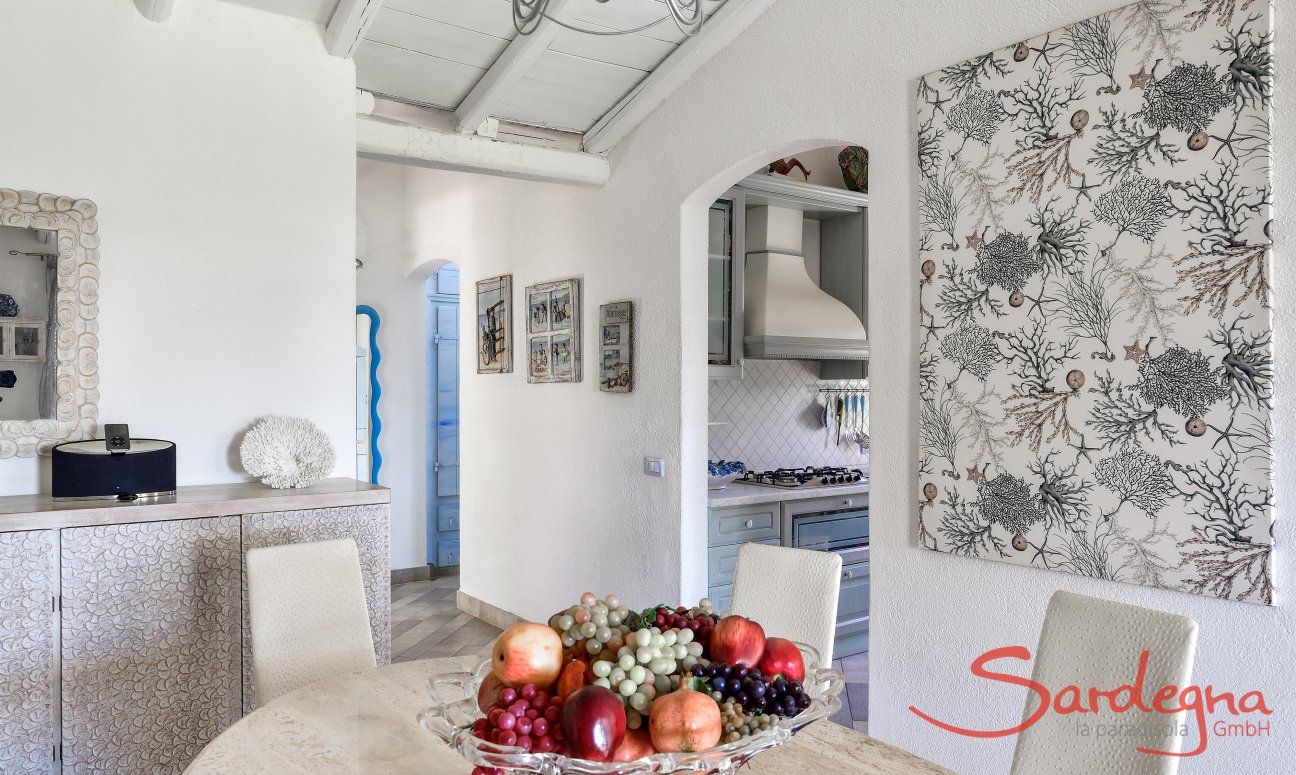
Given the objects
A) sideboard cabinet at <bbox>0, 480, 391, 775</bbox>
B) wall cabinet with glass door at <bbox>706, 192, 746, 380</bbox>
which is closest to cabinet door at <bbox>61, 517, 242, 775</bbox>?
sideboard cabinet at <bbox>0, 480, 391, 775</bbox>

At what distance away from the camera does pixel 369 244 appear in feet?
20.1

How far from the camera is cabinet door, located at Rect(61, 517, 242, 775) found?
2.63 m

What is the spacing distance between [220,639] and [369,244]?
3.77 meters

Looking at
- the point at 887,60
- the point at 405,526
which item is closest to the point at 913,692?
the point at 887,60

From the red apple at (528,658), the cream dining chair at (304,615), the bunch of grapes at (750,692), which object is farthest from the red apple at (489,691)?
the cream dining chair at (304,615)

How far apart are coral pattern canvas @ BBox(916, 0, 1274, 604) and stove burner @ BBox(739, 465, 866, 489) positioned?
1.78 meters

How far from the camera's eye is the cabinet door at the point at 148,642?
2629 mm

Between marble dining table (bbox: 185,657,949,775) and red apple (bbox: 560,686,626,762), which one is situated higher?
red apple (bbox: 560,686,626,762)

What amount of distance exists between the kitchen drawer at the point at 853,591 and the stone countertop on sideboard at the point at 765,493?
40cm

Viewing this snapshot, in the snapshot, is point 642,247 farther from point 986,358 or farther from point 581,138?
point 986,358

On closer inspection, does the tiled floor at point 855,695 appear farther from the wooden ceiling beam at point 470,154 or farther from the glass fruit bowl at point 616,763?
the wooden ceiling beam at point 470,154

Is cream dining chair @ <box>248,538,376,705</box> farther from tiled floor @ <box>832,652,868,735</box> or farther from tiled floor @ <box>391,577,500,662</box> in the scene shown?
tiled floor @ <box>391,577,500,662</box>

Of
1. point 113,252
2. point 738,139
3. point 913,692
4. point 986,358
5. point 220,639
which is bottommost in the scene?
point 913,692

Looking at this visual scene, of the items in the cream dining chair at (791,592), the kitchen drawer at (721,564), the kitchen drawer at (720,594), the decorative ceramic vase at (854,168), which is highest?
the decorative ceramic vase at (854,168)
